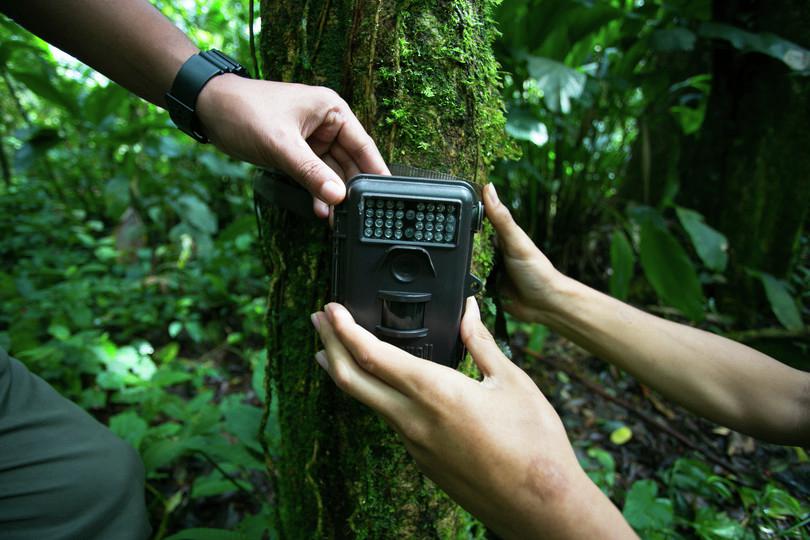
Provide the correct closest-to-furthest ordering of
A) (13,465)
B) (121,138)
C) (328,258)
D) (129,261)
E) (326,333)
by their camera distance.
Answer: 1. (326,333)
2. (13,465)
3. (328,258)
4. (121,138)
5. (129,261)

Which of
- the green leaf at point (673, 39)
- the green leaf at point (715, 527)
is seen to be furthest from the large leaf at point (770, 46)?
the green leaf at point (715, 527)

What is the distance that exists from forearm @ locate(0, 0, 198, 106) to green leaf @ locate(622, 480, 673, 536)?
5.63 feet

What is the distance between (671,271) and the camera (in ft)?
6.82

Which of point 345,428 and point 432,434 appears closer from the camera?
point 432,434

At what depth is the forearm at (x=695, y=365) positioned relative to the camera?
1.05 metres

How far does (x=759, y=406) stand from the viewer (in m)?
1.07

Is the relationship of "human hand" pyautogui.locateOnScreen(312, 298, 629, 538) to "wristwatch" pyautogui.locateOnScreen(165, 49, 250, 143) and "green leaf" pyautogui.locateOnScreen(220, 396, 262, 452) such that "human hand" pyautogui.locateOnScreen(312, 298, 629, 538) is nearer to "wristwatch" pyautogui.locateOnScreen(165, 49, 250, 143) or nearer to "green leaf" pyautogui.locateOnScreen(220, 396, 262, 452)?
"wristwatch" pyautogui.locateOnScreen(165, 49, 250, 143)

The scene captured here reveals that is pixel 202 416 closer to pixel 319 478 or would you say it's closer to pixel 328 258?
pixel 319 478

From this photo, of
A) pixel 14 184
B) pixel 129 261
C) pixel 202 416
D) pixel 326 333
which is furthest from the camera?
pixel 14 184

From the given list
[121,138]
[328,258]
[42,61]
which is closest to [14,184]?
[42,61]

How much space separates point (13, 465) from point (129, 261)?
8.32 feet

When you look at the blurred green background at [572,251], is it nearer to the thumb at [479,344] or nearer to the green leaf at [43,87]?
the green leaf at [43,87]

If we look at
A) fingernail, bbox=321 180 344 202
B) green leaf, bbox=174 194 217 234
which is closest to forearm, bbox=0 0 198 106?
fingernail, bbox=321 180 344 202

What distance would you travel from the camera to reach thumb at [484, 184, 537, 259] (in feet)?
3.31
